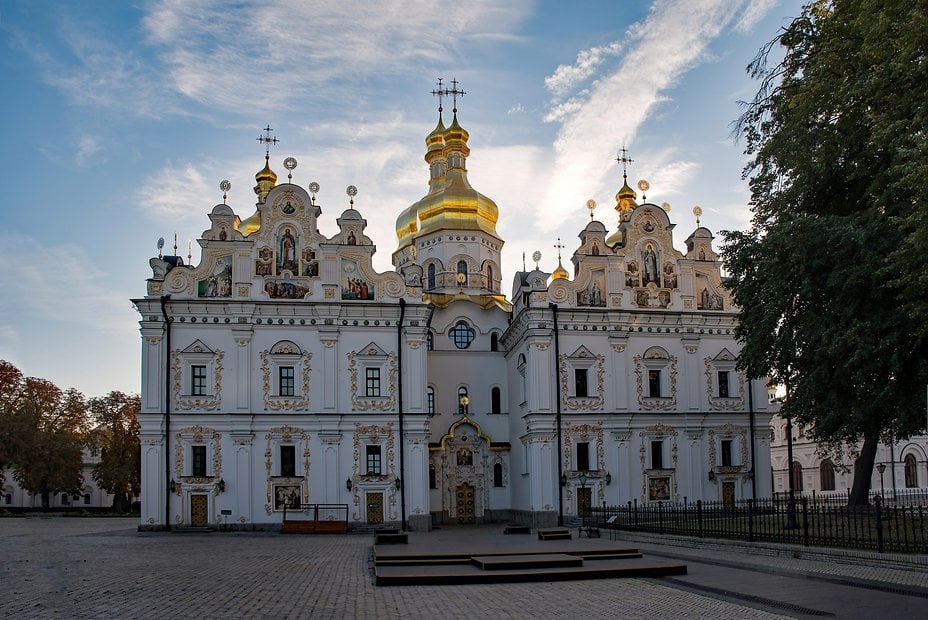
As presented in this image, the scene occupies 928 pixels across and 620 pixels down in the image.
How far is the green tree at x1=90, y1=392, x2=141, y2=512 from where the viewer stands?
58.4 meters

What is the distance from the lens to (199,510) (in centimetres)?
3634

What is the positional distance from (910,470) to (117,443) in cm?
4983

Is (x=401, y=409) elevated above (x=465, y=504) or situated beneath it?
elevated above

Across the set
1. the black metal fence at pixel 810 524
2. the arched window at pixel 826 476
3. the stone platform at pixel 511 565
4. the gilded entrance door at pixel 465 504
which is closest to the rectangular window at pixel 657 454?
the black metal fence at pixel 810 524

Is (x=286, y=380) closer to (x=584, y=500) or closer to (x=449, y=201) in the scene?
(x=584, y=500)

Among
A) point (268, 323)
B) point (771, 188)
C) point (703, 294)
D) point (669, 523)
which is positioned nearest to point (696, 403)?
point (703, 294)

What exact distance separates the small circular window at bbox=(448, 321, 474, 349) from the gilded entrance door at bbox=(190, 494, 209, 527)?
14.3 metres

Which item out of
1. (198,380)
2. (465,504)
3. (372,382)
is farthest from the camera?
(465,504)

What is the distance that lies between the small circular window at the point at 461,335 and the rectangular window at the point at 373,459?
9.04 meters

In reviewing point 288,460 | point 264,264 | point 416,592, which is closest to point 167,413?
point 288,460

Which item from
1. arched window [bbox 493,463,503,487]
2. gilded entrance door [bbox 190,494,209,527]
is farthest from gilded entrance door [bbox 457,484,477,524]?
gilded entrance door [bbox 190,494,209,527]

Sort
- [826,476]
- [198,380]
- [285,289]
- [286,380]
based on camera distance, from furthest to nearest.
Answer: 1. [826,476]
2. [285,289]
3. [286,380]
4. [198,380]

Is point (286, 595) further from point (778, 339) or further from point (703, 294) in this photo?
point (703, 294)

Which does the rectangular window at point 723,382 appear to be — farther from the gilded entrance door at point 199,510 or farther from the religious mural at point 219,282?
the gilded entrance door at point 199,510
